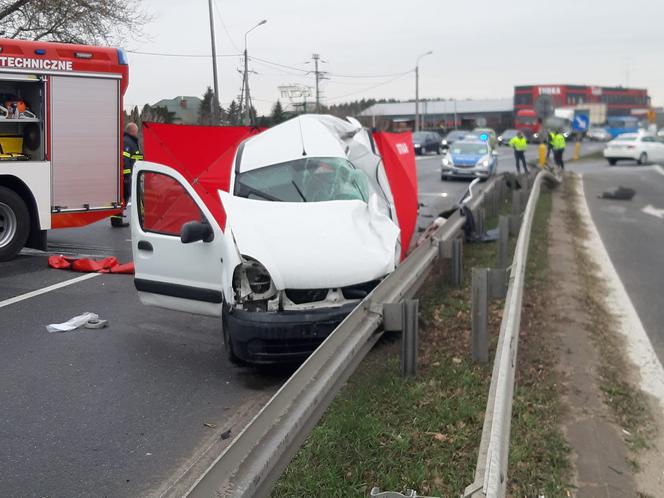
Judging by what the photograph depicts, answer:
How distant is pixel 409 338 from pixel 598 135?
86.0 metres

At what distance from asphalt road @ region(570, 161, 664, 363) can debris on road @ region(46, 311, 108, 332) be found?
5333 millimetres

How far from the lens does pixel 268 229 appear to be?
255 inches

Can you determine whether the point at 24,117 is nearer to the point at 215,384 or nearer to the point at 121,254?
the point at 121,254

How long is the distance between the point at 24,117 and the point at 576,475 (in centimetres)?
960

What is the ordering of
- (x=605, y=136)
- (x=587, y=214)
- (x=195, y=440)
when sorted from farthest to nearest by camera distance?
(x=605, y=136)
(x=587, y=214)
(x=195, y=440)

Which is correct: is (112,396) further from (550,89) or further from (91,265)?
(550,89)

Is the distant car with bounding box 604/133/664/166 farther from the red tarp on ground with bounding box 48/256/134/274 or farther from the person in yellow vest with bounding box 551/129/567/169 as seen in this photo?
the red tarp on ground with bounding box 48/256/134/274

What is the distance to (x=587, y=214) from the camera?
19.1m

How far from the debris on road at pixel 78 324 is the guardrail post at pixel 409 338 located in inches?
137

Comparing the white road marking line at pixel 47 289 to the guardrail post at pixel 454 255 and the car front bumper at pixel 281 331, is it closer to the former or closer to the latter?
the car front bumper at pixel 281 331

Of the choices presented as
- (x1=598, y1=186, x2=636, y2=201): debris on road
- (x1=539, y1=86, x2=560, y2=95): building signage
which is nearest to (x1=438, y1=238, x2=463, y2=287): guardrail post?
(x1=598, y1=186, x2=636, y2=201): debris on road

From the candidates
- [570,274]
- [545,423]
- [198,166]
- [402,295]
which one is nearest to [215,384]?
[402,295]

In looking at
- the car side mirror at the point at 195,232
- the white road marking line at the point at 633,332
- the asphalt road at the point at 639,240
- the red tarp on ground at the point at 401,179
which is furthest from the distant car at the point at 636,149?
the car side mirror at the point at 195,232

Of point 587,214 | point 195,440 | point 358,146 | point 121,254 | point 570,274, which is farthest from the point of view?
point 587,214
